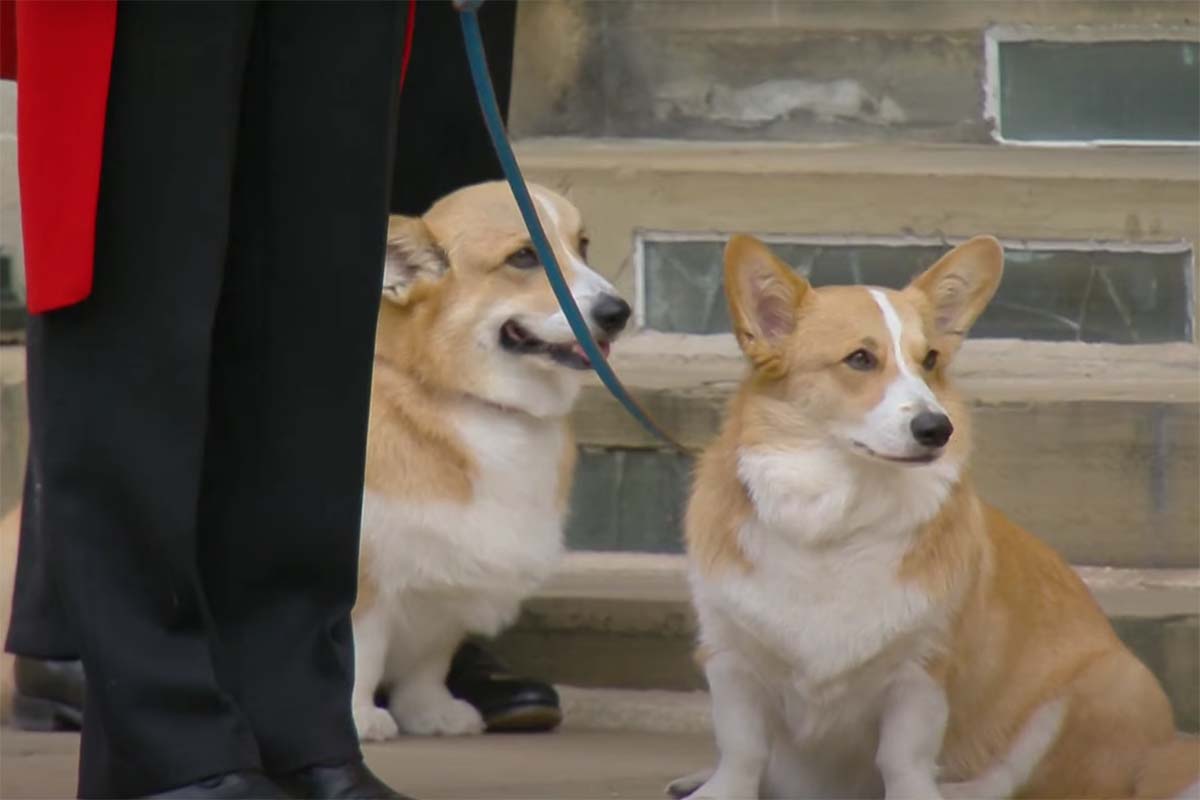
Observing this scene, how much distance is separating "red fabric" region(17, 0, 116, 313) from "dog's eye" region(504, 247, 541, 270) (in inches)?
48.7

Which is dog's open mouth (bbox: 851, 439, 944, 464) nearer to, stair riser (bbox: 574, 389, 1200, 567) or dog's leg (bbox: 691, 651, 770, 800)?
dog's leg (bbox: 691, 651, 770, 800)

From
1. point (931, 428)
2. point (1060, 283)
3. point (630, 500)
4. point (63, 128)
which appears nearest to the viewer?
point (63, 128)

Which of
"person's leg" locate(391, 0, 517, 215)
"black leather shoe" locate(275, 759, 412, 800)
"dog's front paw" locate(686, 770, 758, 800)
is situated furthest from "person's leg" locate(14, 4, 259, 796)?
"person's leg" locate(391, 0, 517, 215)

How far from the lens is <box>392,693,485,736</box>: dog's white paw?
321 cm

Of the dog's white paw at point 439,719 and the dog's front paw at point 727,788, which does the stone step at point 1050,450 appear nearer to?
the dog's white paw at point 439,719

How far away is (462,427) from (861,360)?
0.77 meters

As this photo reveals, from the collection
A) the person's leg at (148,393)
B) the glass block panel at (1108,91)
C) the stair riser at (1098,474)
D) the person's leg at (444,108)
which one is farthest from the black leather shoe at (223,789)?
the glass block panel at (1108,91)

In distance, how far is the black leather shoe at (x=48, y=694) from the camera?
302 centimetres

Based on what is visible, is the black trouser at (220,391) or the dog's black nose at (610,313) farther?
the dog's black nose at (610,313)

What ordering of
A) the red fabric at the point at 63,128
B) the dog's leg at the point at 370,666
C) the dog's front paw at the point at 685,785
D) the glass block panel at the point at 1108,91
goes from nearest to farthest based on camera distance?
the red fabric at the point at 63,128
the dog's front paw at the point at 685,785
the dog's leg at the point at 370,666
the glass block panel at the point at 1108,91

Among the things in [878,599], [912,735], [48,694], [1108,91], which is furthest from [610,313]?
[1108,91]

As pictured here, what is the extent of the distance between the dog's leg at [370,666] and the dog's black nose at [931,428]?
95 cm

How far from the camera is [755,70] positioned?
168 inches

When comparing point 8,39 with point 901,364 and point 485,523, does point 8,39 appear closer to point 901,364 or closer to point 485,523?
point 901,364
